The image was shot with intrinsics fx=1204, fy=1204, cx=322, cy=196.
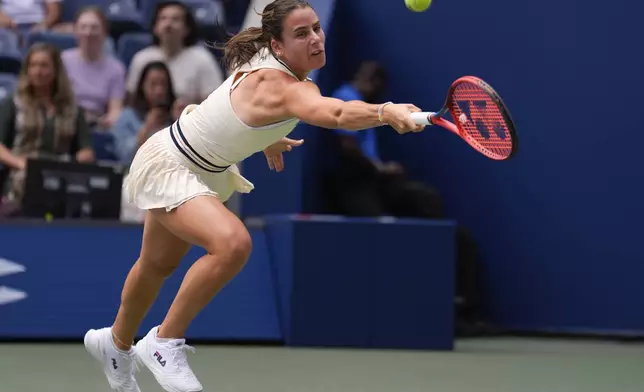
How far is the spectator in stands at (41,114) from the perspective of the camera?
24.8 feet

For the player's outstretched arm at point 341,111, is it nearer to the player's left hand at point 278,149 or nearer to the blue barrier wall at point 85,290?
the player's left hand at point 278,149

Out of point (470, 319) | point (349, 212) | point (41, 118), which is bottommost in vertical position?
point (470, 319)

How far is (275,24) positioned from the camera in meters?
4.45

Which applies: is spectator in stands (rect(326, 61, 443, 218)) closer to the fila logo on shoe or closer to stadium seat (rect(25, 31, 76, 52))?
stadium seat (rect(25, 31, 76, 52))

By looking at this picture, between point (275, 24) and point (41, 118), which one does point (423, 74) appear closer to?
point (41, 118)

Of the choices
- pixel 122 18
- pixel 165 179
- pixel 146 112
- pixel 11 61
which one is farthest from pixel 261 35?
pixel 122 18

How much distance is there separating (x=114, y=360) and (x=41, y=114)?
Result: 10.6 feet

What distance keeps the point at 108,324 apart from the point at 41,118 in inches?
57.5

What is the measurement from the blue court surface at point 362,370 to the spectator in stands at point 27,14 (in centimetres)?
335

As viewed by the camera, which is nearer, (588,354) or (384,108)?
(384,108)

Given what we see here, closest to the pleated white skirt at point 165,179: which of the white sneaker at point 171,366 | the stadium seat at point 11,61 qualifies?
the white sneaker at point 171,366

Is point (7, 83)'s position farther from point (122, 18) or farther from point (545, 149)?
point (545, 149)

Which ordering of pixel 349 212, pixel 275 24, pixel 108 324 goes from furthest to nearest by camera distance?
pixel 349 212 < pixel 108 324 < pixel 275 24

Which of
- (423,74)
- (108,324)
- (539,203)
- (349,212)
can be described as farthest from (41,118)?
(539,203)
